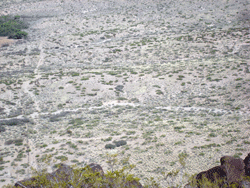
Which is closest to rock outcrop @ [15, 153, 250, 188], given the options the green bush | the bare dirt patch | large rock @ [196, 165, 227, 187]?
large rock @ [196, 165, 227, 187]

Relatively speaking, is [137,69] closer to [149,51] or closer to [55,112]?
[149,51]

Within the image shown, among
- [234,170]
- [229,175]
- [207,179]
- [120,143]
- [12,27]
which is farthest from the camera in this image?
[12,27]

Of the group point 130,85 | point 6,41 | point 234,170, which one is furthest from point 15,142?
point 6,41

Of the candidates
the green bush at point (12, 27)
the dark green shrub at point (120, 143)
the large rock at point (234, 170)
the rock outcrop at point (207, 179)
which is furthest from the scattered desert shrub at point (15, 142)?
the green bush at point (12, 27)

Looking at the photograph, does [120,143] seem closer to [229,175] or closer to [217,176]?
[217,176]

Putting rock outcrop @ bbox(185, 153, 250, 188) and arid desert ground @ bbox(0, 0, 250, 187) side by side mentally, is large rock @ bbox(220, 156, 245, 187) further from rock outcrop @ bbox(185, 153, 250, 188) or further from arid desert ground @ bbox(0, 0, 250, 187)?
arid desert ground @ bbox(0, 0, 250, 187)

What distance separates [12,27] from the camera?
69938mm

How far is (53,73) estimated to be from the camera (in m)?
45.8

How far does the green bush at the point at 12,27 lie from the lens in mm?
66438

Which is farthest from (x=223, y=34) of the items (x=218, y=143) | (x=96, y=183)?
(x=96, y=183)

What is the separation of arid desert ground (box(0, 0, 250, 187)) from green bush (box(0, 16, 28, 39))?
2392mm

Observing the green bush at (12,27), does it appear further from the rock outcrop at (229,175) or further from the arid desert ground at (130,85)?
the rock outcrop at (229,175)

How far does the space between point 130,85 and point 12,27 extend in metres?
47.8

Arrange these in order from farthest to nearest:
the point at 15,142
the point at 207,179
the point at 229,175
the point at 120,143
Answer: the point at 15,142 → the point at 120,143 → the point at 229,175 → the point at 207,179
